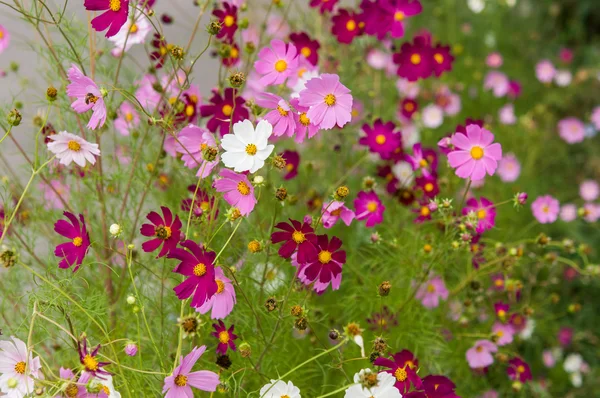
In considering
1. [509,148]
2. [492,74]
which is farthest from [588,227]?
[492,74]

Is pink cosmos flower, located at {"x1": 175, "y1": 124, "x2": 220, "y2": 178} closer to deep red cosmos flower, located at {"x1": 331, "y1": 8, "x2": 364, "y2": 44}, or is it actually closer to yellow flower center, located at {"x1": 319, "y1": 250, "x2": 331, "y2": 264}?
yellow flower center, located at {"x1": 319, "y1": 250, "x2": 331, "y2": 264}

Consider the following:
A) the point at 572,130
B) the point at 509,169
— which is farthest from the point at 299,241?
the point at 572,130

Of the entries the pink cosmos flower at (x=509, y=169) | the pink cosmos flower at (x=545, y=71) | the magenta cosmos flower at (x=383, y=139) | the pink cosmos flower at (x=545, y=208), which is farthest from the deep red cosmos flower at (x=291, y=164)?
the pink cosmos flower at (x=545, y=71)

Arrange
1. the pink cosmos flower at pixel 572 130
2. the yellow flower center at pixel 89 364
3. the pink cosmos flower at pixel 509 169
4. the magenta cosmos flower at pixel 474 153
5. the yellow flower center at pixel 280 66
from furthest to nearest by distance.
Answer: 1. the pink cosmos flower at pixel 572 130
2. the pink cosmos flower at pixel 509 169
3. the yellow flower center at pixel 280 66
4. the magenta cosmos flower at pixel 474 153
5. the yellow flower center at pixel 89 364

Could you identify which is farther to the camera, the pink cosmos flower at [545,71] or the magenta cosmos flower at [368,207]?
the pink cosmos flower at [545,71]

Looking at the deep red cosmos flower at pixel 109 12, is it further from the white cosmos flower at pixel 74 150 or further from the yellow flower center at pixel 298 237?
the yellow flower center at pixel 298 237

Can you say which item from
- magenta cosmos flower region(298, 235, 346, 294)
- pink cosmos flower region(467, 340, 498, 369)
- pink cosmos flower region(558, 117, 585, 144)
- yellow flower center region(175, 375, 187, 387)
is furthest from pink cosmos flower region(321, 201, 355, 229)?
pink cosmos flower region(558, 117, 585, 144)

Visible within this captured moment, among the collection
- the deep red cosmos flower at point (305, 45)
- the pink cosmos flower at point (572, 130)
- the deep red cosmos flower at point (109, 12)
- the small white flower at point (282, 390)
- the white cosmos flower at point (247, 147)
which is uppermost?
the deep red cosmos flower at point (109, 12)
